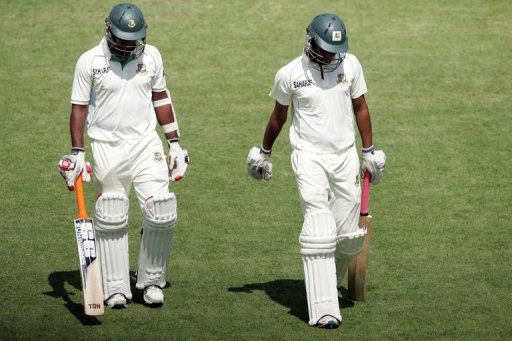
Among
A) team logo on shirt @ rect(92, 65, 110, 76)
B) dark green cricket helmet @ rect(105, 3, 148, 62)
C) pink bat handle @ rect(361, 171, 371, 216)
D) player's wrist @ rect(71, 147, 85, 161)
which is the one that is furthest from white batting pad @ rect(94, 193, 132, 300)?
pink bat handle @ rect(361, 171, 371, 216)

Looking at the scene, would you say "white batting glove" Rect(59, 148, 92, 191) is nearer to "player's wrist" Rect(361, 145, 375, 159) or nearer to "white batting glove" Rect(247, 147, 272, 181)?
"white batting glove" Rect(247, 147, 272, 181)

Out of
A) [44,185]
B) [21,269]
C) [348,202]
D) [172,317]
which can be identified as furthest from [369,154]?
[44,185]

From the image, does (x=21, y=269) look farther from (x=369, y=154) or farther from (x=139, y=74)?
(x=369, y=154)

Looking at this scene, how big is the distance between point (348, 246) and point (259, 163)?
1.01 m

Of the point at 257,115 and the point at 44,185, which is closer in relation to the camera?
the point at 44,185

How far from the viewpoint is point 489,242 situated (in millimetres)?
12172

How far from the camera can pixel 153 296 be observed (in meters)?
10.4

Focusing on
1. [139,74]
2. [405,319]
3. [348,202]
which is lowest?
[405,319]

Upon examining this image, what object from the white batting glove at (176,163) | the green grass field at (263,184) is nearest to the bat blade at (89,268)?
the green grass field at (263,184)

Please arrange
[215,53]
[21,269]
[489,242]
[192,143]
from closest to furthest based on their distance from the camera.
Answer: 1. [21,269]
2. [489,242]
3. [192,143]
4. [215,53]

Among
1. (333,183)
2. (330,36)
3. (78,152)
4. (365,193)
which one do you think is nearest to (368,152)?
(365,193)

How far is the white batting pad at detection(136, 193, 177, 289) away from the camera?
406 inches

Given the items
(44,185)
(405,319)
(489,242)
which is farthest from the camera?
(44,185)

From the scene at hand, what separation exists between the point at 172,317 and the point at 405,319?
1.82 metres
